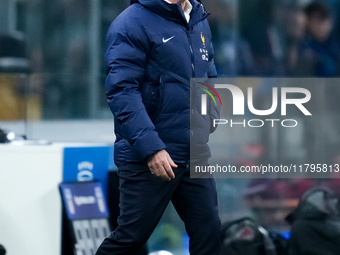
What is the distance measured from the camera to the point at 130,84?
3646 millimetres

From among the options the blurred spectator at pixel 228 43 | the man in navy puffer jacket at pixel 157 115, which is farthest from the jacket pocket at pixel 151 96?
the blurred spectator at pixel 228 43

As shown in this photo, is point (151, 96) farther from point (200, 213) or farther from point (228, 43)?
point (228, 43)

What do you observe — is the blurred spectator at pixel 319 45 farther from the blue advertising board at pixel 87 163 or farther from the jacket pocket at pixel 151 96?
the jacket pocket at pixel 151 96

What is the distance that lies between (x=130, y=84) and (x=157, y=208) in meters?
0.53

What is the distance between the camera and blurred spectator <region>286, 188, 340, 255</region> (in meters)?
5.07

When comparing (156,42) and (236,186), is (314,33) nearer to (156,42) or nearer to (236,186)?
(236,186)

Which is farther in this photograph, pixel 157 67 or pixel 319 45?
pixel 319 45

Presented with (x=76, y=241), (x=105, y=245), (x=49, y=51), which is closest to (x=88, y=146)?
(x=76, y=241)

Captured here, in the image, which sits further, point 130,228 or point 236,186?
point 236,186

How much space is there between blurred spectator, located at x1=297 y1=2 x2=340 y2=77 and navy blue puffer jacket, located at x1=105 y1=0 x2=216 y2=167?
9.36 feet

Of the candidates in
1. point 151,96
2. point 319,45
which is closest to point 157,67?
point 151,96

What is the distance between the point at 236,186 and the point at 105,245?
2.10 meters

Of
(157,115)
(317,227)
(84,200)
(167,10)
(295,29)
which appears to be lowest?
(317,227)

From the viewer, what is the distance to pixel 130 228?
3752 mm
